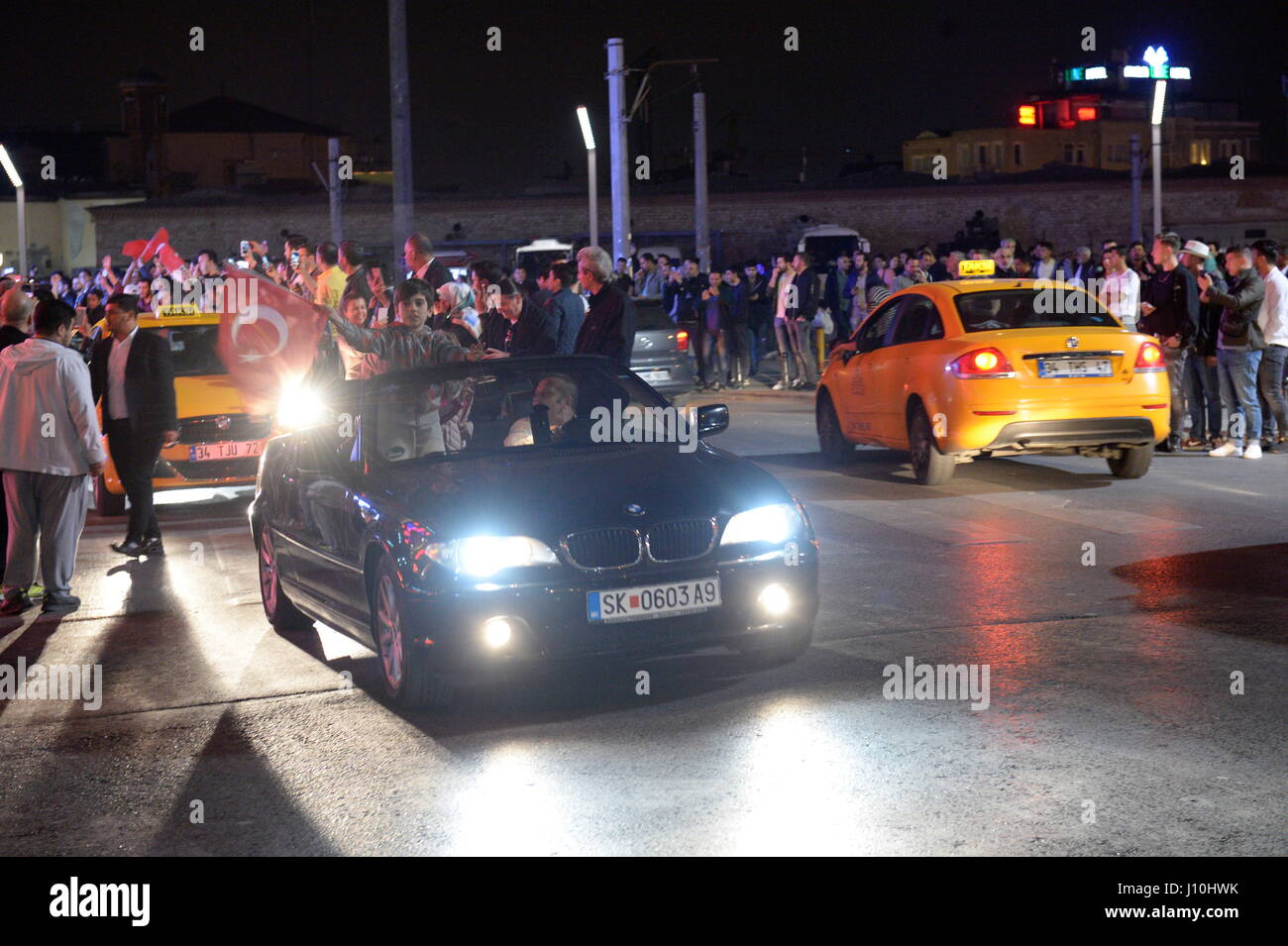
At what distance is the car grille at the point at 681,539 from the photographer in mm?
7074

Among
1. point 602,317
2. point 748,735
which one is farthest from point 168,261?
point 748,735

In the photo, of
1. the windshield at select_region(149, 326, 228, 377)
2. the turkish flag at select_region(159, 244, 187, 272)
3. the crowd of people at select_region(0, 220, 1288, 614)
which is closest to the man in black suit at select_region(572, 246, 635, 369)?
the crowd of people at select_region(0, 220, 1288, 614)

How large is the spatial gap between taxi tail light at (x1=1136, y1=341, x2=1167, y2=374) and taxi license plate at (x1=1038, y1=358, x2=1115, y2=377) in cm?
26

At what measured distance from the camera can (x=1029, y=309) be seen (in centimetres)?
1412

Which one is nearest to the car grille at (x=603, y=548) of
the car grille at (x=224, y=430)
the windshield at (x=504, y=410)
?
the windshield at (x=504, y=410)

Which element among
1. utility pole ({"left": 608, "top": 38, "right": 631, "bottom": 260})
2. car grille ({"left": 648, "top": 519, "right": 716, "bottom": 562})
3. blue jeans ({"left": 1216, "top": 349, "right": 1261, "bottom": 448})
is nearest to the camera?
car grille ({"left": 648, "top": 519, "right": 716, "bottom": 562})

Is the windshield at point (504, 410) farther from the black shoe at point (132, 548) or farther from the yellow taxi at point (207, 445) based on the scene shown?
the yellow taxi at point (207, 445)

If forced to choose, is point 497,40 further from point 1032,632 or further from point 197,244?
point 197,244

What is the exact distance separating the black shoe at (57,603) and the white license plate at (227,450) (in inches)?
158

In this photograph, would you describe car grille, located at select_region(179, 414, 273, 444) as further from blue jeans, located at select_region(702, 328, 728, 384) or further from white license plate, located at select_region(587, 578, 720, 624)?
blue jeans, located at select_region(702, 328, 728, 384)

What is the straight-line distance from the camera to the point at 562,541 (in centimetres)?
695

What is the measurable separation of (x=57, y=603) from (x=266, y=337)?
4.49 m

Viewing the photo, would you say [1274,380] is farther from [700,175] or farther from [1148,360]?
[700,175]

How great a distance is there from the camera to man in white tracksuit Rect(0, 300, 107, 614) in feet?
32.9
